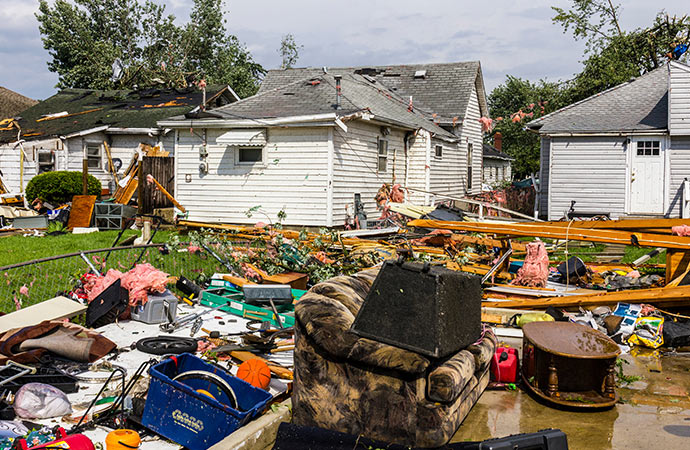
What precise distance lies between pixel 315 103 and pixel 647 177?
1113cm

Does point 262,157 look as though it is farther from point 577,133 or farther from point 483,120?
point 483,120

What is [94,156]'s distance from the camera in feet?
75.2

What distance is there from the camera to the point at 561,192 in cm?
2033

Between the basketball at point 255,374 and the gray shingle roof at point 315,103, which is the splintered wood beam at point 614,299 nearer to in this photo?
the basketball at point 255,374

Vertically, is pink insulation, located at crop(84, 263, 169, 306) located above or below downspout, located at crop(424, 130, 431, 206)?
below

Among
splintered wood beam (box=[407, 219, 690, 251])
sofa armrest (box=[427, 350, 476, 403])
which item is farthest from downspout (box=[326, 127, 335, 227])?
sofa armrest (box=[427, 350, 476, 403])

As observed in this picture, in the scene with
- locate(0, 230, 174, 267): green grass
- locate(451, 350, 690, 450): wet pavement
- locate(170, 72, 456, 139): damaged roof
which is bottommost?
locate(451, 350, 690, 450): wet pavement

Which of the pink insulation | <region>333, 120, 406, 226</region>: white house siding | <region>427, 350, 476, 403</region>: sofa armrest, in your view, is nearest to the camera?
<region>427, 350, 476, 403</region>: sofa armrest

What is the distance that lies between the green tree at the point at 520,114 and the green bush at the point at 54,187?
28.2 meters

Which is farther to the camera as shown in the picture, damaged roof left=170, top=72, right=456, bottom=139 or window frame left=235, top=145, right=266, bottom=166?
window frame left=235, top=145, right=266, bottom=166

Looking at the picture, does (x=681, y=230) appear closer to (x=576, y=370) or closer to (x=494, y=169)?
(x=576, y=370)

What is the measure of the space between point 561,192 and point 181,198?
12.6m

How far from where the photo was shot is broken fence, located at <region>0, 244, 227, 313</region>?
27.3ft

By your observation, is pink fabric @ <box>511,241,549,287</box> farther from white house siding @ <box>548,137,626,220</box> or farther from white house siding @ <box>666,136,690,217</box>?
white house siding @ <box>666,136,690,217</box>
